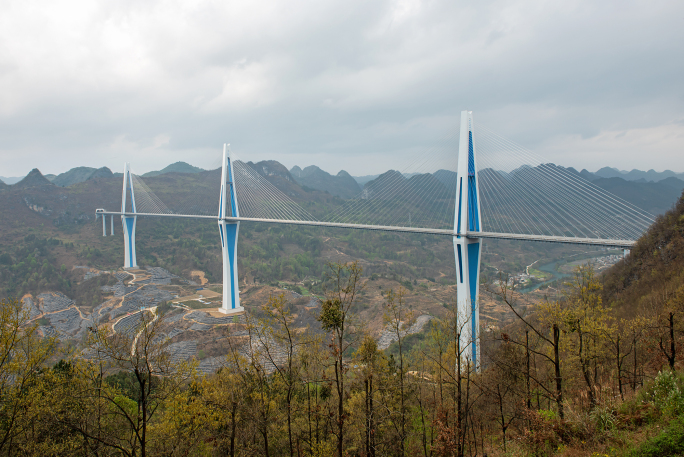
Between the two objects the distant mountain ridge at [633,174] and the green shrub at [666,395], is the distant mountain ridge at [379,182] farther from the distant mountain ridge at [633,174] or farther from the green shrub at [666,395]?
the green shrub at [666,395]

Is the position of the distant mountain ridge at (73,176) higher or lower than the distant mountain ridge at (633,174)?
higher

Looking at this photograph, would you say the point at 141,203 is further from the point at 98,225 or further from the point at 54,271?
Result: the point at 54,271

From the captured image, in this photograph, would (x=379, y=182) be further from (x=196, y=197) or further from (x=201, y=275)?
(x=196, y=197)

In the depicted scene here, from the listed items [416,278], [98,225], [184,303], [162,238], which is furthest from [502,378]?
[98,225]

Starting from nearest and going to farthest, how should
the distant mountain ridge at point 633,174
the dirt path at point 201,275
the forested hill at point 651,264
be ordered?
the forested hill at point 651,264 → the dirt path at point 201,275 → the distant mountain ridge at point 633,174

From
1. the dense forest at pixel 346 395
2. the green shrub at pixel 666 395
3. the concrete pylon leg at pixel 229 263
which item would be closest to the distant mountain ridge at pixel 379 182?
the concrete pylon leg at pixel 229 263

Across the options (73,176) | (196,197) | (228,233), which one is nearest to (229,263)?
(228,233)

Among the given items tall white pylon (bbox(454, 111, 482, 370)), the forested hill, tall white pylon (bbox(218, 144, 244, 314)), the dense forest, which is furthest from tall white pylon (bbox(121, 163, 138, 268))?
the forested hill
